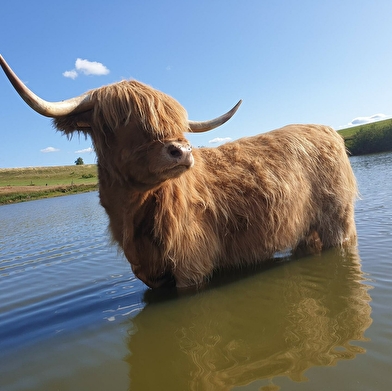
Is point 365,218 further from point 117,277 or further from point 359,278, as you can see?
point 117,277

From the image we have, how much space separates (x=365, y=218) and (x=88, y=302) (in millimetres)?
4514

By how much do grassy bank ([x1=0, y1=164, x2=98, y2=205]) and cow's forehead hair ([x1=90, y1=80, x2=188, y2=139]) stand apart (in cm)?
3846

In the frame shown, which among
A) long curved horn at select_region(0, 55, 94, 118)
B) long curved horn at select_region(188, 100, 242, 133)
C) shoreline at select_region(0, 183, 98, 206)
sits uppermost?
long curved horn at select_region(0, 55, 94, 118)

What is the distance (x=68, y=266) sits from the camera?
5152 millimetres

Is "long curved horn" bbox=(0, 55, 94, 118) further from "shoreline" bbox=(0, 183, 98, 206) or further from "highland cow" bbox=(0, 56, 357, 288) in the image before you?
"shoreline" bbox=(0, 183, 98, 206)

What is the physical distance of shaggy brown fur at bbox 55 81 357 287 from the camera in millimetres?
2830

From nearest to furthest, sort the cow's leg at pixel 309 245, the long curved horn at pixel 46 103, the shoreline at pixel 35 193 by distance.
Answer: the long curved horn at pixel 46 103, the cow's leg at pixel 309 245, the shoreline at pixel 35 193

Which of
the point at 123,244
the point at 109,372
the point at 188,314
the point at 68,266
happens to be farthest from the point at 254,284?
the point at 68,266

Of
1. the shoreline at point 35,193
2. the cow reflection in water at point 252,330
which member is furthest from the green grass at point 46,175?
the cow reflection in water at point 252,330

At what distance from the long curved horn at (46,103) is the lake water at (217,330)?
1787 mm

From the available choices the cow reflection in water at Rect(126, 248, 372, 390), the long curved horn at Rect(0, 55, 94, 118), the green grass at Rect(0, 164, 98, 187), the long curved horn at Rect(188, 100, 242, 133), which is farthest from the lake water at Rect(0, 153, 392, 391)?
the green grass at Rect(0, 164, 98, 187)

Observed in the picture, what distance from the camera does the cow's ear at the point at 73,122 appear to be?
304 cm

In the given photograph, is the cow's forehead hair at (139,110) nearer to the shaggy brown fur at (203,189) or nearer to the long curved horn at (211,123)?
the shaggy brown fur at (203,189)

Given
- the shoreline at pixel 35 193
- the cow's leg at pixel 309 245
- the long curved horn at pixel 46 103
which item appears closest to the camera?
the long curved horn at pixel 46 103
